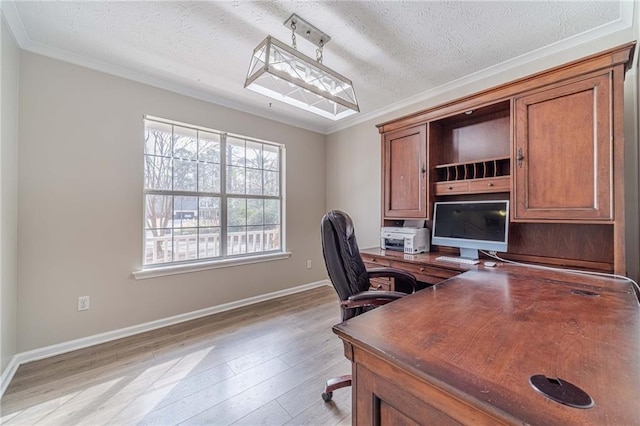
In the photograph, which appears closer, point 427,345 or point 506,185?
point 427,345

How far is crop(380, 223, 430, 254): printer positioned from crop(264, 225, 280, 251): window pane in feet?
5.19

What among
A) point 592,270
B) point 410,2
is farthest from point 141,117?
point 592,270

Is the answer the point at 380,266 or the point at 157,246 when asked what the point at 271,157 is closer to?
the point at 157,246

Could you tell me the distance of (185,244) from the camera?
296 cm

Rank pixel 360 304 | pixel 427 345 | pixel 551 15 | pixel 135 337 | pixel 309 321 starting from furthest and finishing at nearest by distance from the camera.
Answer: pixel 309 321, pixel 135 337, pixel 551 15, pixel 360 304, pixel 427 345

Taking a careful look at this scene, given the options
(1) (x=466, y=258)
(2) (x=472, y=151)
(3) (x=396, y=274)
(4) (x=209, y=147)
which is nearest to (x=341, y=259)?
(3) (x=396, y=274)

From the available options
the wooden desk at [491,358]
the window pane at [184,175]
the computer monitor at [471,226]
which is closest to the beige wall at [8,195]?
the window pane at [184,175]

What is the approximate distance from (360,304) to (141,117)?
276 cm

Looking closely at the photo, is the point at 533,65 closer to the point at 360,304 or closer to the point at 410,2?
the point at 410,2

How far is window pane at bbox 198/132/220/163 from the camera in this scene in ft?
10.1

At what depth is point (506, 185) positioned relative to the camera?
2145mm

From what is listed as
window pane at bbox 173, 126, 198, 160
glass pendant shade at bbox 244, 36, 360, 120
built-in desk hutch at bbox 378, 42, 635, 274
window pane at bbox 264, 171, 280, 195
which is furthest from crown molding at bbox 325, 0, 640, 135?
window pane at bbox 173, 126, 198, 160

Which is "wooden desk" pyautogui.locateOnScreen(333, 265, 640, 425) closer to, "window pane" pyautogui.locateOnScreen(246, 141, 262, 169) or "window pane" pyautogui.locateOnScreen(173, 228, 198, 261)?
"window pane" pyautogui.locateOnScreen(173, 228, 198, 261)

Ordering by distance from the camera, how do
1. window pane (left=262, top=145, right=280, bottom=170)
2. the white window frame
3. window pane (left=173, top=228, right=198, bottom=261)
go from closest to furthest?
the white window frame
window pane (left=173, top=228, right=198, bottom=261)
window pane (left=262, top=145, right=280, bottom=170)
